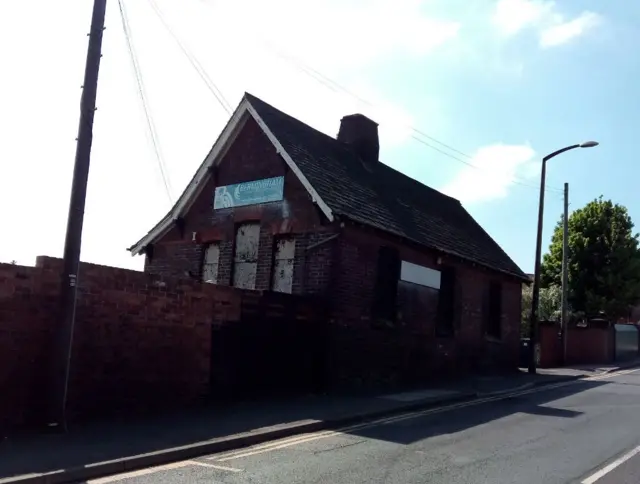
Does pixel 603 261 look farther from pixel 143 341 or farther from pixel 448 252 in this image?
pixel 143 341

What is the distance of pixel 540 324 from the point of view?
92.5ft

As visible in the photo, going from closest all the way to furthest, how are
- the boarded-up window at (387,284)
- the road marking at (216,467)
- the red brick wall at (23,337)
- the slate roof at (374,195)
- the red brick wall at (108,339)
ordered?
the road marking at (216,467)
the red brick wall at (23,337)
the red brick wall at (108,339)
the slate roof at (374,195)
the boarded-up window at (387,284)

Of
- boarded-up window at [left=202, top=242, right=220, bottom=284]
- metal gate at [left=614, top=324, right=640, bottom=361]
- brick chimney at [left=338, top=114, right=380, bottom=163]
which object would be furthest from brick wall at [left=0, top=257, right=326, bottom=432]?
metal gate at [left=614, top=324, right=640, bottom=361]

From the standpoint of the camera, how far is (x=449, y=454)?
8609 mm

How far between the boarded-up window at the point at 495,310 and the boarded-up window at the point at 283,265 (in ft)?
29.9

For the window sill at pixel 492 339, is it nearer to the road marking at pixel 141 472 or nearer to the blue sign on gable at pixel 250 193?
the blue sign on gable at pixel 250 193

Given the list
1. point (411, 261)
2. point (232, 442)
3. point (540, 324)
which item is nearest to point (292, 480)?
point (232, 442)

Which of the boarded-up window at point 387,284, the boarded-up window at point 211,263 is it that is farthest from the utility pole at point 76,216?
the boarded-up window at point 387,284

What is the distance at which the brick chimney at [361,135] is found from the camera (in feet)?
68.6

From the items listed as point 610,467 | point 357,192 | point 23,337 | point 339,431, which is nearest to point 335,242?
point 357,192

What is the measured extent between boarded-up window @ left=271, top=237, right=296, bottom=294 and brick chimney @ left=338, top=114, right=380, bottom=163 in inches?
223

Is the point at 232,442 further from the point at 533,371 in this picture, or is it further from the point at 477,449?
the point at 533,371

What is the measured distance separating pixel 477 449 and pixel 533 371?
49.5ft

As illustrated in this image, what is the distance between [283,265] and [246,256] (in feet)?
4.27
